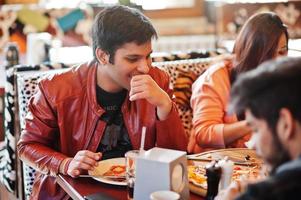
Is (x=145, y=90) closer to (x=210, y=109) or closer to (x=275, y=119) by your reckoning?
(x=210, y=109)

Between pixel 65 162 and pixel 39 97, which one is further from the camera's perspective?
pixel 39 97

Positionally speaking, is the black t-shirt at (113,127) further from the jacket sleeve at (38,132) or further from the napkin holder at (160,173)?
the napkin holder at (160,173)

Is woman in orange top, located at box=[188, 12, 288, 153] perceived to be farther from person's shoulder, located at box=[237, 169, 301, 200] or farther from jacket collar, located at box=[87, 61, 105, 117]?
person's shoulder, located at box=[237, 169, 301, 200]

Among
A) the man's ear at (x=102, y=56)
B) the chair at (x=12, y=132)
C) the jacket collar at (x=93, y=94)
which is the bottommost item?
the chair at (x=12, y=132)

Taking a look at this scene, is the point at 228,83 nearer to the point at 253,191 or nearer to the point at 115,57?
the point at 115,57

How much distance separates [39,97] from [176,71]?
902 mm

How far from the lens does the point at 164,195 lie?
4.09ft

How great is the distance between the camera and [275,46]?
208 cm

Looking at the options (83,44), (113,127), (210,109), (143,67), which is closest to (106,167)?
(113,127)

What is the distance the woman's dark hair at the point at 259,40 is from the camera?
207 cm

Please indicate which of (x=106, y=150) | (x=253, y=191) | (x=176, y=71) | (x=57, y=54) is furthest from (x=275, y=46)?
(x=57, y=54)

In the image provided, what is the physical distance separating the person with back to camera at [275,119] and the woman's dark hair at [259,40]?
3.72 ft

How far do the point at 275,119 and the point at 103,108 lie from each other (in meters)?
0.94

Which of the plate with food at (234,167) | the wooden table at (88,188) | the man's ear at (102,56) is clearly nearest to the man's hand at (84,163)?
the wooden table at (88,188)
